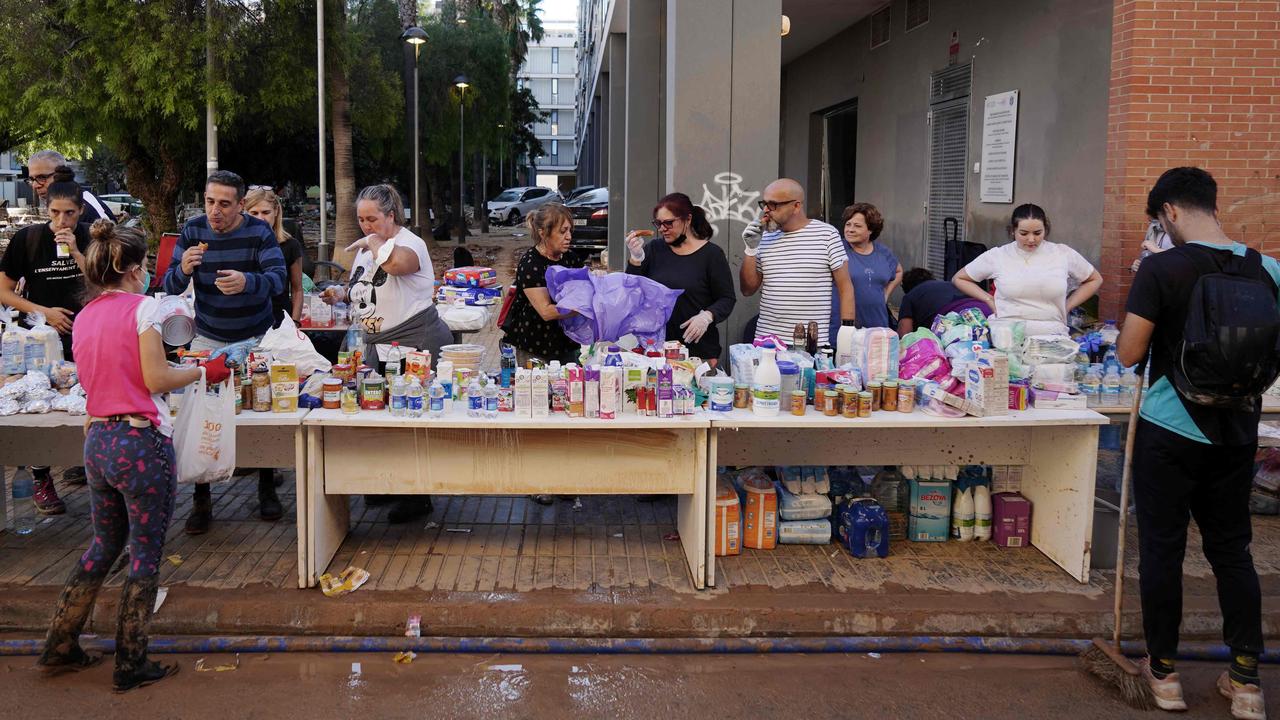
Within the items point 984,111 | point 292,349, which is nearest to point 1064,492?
point 292,349

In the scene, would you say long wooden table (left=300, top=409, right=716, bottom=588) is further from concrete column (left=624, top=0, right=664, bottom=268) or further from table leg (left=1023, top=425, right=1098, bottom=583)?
concrete column (left=624, top=0, right=664, bottom=268)

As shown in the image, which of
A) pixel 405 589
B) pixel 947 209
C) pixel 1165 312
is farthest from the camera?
pixel 947 209

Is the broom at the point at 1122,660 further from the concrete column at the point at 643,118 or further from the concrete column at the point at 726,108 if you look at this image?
the concrete column at the point at 643,118

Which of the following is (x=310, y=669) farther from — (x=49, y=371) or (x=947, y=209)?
(x=947, y=209)

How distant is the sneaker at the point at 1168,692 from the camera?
3953 millimetres

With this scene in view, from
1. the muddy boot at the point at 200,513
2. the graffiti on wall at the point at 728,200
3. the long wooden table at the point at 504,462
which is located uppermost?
the graffiti on wall at the point at 728,200

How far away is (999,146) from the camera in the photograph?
11242 millimetres

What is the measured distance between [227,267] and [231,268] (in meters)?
0.02

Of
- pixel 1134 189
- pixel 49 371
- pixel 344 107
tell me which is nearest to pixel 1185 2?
pixel 1134 189

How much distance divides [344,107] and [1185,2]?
53.9 ft

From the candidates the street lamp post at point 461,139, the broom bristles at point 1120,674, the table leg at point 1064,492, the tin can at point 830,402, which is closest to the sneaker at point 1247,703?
Answer: the broom bristles at point 1120,674

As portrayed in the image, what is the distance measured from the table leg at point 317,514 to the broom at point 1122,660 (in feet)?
11.4

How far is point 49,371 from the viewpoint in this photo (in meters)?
5.38

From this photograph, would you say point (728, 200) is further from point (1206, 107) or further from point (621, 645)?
point (621, 645)
